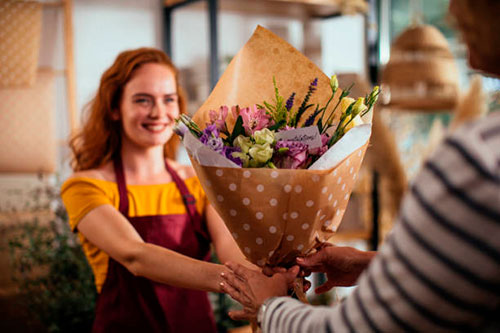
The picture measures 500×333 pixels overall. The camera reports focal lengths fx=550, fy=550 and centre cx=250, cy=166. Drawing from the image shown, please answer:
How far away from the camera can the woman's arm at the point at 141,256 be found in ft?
4.67

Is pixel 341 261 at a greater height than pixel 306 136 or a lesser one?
lesser

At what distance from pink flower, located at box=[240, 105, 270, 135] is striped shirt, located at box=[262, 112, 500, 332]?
0.55 meters

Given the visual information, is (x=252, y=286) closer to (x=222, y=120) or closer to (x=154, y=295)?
(x=222, y=120)

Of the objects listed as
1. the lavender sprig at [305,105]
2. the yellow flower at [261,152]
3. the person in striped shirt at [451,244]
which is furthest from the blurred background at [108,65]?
the person in striped shirt at [451,244]

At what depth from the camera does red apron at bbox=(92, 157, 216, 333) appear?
5.67ft

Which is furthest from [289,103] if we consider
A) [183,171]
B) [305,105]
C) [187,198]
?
[183,171]

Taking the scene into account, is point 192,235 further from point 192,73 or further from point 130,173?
point 192,73

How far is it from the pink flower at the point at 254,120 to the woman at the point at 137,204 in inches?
21.6

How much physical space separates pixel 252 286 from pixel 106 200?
787 mm

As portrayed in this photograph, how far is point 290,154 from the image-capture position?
43.4 inches

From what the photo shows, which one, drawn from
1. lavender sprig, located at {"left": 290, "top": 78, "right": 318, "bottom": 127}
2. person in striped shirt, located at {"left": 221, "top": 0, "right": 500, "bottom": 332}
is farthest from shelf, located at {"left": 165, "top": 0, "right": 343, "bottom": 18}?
person in striped shirt, located at {"left": 221, "top": 0, "right": 500, "bottom": 332}

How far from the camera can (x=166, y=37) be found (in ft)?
12.0

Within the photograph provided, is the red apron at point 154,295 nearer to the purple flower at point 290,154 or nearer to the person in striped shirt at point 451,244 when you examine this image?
the purple flower at point 290,154

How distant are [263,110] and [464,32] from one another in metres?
0.55
